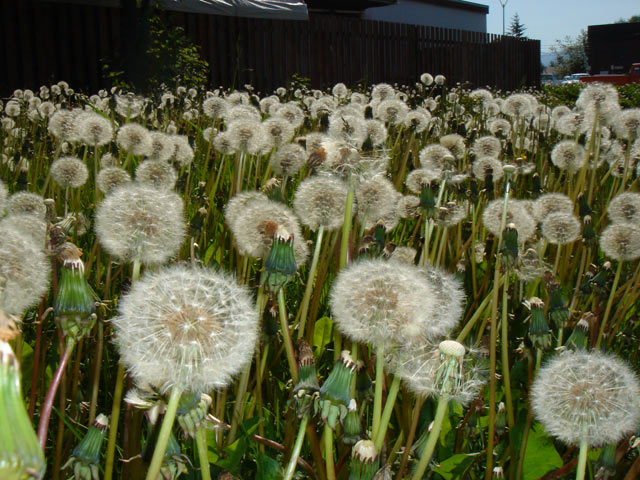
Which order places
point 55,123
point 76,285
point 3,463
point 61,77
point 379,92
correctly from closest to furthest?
point 3,463, point 76,285, point 55,123, point 379,92, point 61,77

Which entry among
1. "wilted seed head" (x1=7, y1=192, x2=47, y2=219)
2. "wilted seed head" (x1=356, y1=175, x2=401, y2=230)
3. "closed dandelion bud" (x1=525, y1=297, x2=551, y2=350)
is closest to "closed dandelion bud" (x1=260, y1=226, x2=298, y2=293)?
"closed dandelion bud" (x1=525, y1=297, x2=551, y2=350)

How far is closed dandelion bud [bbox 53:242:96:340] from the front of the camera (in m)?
1.03

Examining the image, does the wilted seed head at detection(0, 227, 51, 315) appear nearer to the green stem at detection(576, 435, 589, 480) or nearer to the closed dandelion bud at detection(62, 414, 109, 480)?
the closed dandelion bud at detection(62, 414, 109, 480)

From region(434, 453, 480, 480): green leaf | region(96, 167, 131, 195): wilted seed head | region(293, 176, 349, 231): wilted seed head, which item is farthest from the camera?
region(96, 167, 131, 195): wilted seed head

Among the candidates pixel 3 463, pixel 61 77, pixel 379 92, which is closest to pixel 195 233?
pixel 3 463

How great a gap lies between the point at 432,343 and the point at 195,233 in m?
0.82

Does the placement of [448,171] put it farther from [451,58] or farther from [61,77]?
[451,58]

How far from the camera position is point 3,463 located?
38cm

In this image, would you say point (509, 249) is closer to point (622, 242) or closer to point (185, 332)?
point (622, 242)

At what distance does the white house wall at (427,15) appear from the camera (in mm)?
27109

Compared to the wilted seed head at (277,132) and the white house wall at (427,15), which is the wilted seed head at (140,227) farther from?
the white house wall at (427,15)

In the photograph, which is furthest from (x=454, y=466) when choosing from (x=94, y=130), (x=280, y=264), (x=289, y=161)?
(x=94, y=130)

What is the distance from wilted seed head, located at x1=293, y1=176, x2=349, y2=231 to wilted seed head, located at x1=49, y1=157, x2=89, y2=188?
106cm

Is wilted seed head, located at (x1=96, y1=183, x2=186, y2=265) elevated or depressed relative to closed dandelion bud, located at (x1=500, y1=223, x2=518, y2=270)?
elevated
